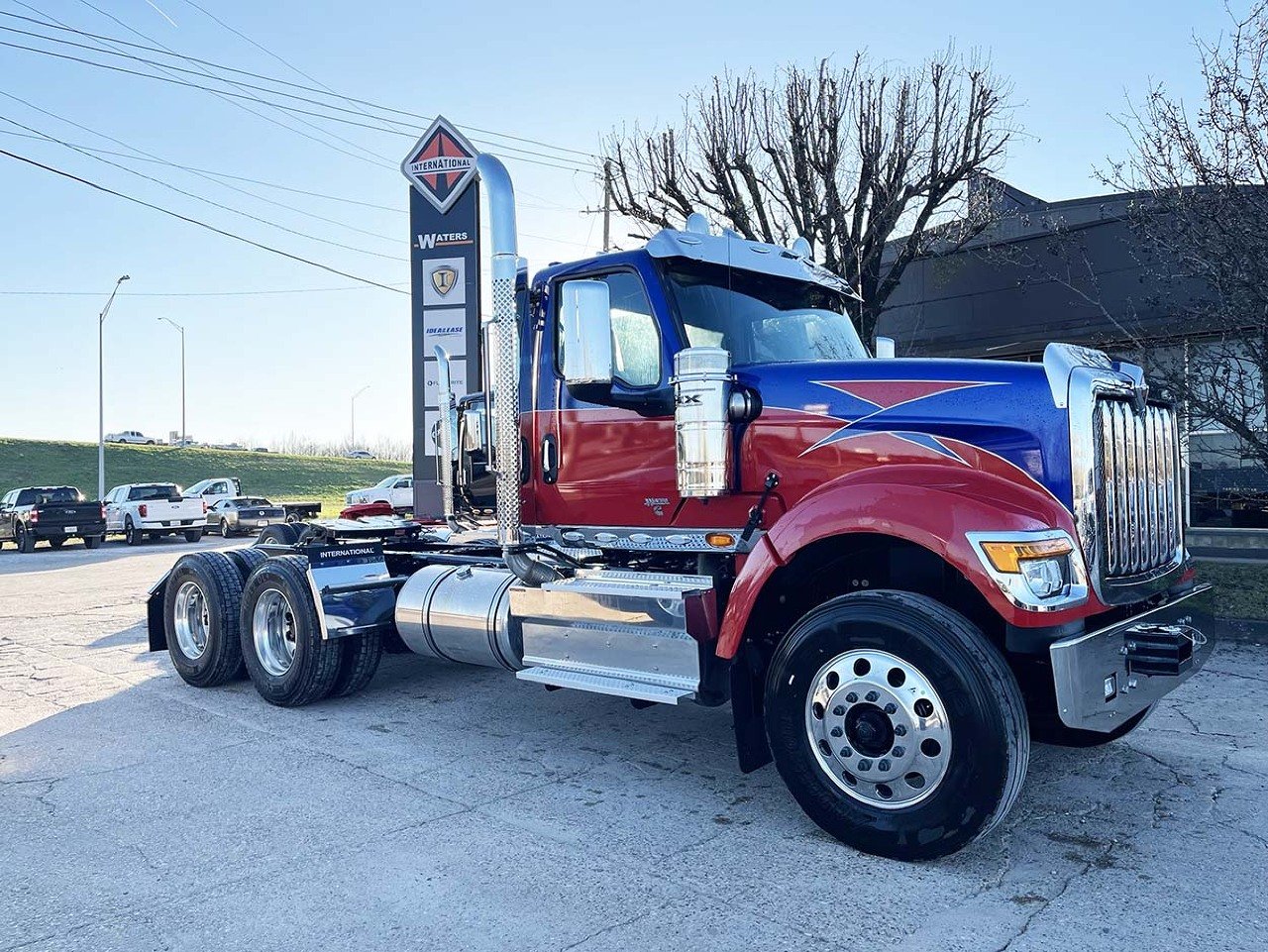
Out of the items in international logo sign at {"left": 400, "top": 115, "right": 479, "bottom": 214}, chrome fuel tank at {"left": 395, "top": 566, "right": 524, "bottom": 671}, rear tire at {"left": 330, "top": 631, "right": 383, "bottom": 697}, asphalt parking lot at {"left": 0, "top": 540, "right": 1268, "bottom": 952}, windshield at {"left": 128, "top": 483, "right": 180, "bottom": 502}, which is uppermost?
international logo sign at {"left": 400, "top": 115, "right": 479, "bottom": 214}

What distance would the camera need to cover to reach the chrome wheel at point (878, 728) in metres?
3.75

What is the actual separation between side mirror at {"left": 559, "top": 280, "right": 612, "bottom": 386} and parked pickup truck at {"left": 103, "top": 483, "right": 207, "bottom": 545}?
1042 inches

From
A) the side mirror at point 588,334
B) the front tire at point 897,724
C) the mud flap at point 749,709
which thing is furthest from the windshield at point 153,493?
the front tire at point 897,724

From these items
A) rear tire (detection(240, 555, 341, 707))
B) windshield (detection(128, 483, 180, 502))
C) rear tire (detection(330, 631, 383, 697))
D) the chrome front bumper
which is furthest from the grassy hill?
the chrome front bumper

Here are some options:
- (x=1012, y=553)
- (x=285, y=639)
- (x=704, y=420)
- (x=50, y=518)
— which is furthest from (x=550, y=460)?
(x=50, y=518)

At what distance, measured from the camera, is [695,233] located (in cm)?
518

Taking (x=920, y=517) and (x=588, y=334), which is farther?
(x=588, y=334)

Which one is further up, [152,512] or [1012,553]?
[1012,553]

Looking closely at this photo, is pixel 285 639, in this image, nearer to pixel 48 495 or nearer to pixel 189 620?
pixel 189 620

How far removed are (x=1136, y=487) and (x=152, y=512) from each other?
92.0 feet

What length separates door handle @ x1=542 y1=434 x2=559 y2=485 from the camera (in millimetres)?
5559

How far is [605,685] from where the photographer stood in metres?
4.73

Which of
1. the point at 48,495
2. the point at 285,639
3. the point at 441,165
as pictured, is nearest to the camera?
the point at 285,639

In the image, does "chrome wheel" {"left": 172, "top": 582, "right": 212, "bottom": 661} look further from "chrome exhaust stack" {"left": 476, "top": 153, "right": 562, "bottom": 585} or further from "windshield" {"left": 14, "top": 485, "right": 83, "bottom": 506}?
"windshield" {"left": 14, "top": 485, "right": 83, "bottom": 506}
